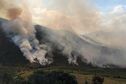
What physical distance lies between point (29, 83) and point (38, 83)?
23.2ft

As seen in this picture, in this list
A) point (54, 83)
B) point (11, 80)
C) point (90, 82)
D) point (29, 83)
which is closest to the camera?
point (54, 83)

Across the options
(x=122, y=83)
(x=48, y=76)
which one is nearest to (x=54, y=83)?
(x=48, y=76)

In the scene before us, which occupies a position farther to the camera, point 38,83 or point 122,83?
point 122,83

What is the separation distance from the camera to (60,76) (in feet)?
492

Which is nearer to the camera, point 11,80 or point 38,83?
point 38,83

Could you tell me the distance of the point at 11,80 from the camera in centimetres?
15425

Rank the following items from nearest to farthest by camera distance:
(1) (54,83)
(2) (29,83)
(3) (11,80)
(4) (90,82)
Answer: (1) (54,83) < (2) (29,83) < (3) (11,80) < (4) (90,82)

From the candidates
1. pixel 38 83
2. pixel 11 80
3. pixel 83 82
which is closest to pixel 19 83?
pixel 11 80

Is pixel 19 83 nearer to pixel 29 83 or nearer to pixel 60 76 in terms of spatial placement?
pixel 29 83

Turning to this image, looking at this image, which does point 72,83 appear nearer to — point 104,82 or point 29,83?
point 29,83

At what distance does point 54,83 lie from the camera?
13462cm

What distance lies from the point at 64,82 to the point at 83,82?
38696mm

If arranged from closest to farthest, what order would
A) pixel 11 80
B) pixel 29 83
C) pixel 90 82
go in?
pixel 29 83 → pixel 11 80 → pixel 90 82

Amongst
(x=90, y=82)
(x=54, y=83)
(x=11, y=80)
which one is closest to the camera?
(x=54, y=83)
